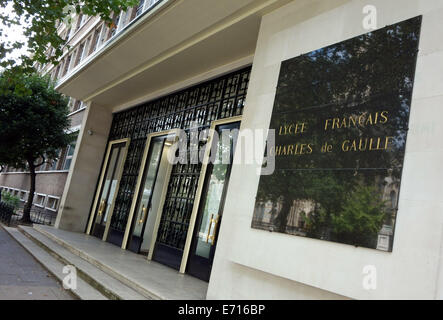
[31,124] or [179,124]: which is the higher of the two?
[179,124]

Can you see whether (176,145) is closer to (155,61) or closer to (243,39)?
(155,61)

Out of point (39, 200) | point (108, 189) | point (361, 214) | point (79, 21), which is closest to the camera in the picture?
point (361, 214)

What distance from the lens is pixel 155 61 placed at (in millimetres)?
8312

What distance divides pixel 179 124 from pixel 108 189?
4.08 m

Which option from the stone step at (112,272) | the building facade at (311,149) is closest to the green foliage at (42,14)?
the building facade at (311,149)

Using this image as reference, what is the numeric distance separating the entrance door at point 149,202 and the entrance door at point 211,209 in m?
2.17

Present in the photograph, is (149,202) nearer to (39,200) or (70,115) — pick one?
(70,115)

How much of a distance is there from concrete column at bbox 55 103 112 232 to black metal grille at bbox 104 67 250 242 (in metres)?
2.09

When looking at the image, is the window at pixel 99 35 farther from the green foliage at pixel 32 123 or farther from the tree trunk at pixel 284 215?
the tree trunk at pixel 284 215

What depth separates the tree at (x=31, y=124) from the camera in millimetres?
13320

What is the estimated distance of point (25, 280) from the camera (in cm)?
550

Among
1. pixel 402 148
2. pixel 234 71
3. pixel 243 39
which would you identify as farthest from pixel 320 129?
pixel 234 71

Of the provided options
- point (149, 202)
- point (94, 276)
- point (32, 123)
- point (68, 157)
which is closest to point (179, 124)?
point (149, 202)

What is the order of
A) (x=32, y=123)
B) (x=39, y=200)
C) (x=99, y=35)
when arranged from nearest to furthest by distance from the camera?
(x=32, y=123) < (x=99, y=35) < (x=39, y=200)
